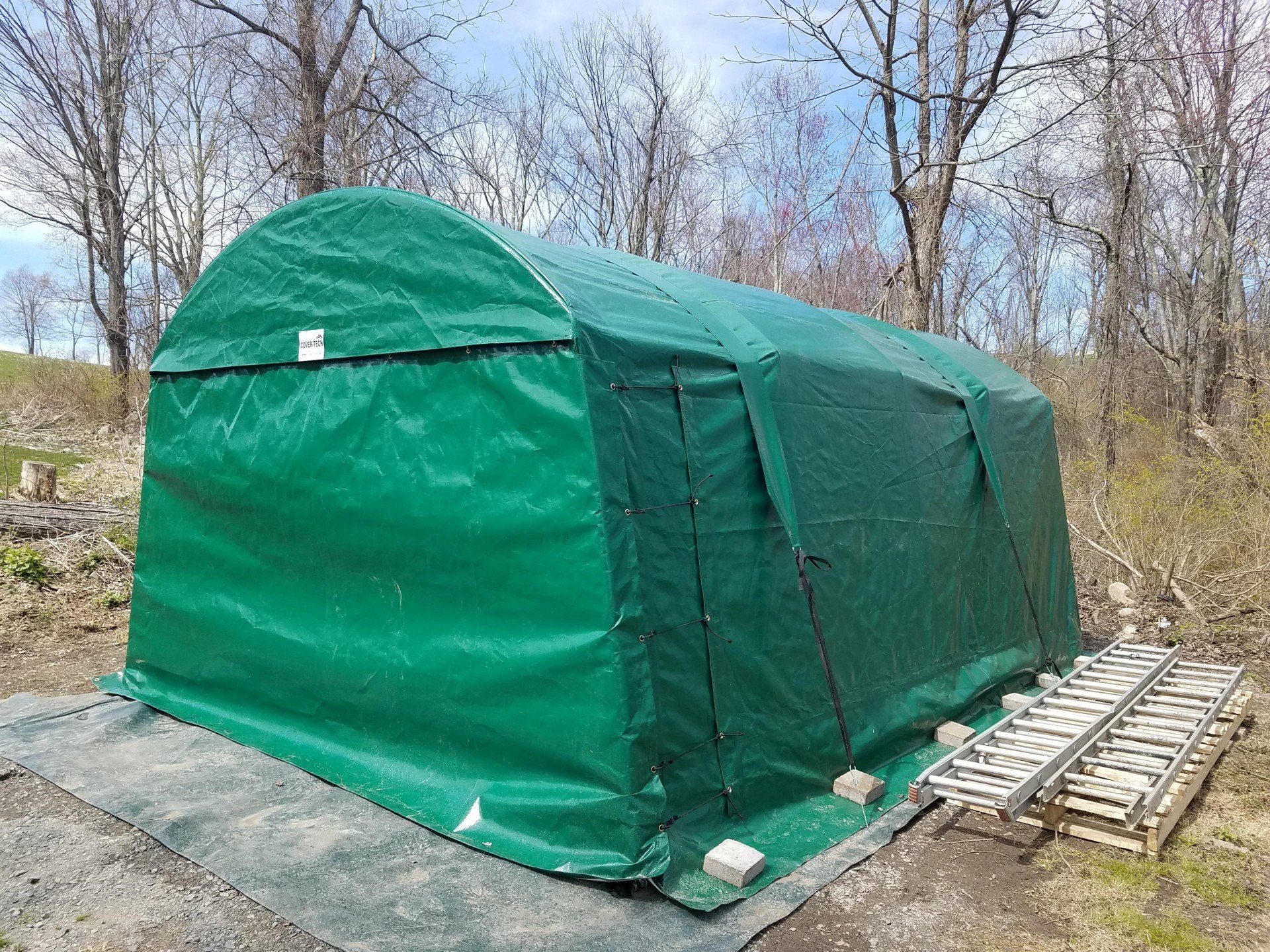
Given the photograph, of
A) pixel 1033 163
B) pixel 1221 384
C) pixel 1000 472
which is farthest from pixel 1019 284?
pixel 1000 472

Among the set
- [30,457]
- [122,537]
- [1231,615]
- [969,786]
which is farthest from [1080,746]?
[30,457]

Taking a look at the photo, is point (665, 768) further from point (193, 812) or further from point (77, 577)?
point (77, 577)

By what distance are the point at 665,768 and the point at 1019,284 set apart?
2135cm

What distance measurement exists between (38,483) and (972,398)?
28.7 ft

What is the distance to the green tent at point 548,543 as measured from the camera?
2.90m

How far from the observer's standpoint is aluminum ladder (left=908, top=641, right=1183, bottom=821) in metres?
3.22

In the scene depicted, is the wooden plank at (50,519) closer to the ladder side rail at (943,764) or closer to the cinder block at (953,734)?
the cinder block at (953,734)

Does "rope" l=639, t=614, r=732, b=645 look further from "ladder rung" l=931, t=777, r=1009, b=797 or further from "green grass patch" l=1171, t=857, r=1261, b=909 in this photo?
"green grass patch" l=1171, t=857, r=1261, b=909

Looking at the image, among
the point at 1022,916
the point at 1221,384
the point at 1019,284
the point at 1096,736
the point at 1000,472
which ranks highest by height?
the point at 1019,284

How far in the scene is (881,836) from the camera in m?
3.29

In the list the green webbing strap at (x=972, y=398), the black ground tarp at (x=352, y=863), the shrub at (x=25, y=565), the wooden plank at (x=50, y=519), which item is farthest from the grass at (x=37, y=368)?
the green webbing strap at (x=972, y=398)

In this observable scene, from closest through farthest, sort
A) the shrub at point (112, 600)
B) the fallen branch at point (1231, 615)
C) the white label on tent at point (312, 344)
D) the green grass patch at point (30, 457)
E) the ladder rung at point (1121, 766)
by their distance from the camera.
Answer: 1. the ladder rung at point (1121, 766)
2. the white label on tent at point (312, 344)
3. the shrub at point (112, 600)
4. the fallen branch at point (1231, 615)
5. the green grass patch at point (30, 457)

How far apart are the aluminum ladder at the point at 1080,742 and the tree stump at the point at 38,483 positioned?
880 cm

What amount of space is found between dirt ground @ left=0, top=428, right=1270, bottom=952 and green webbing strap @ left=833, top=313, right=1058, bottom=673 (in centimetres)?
158
